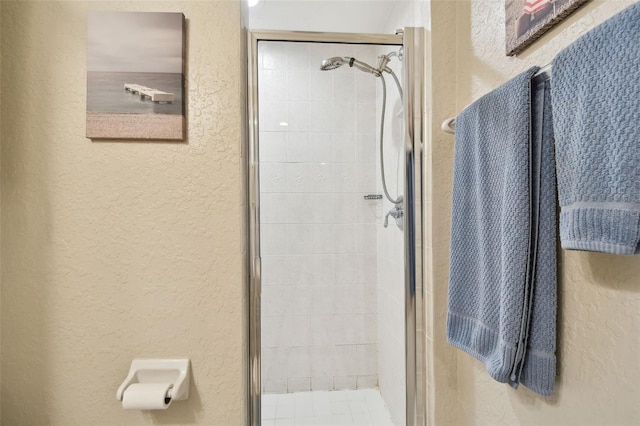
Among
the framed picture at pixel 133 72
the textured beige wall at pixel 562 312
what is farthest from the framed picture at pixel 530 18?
the framed picture at pixel 133 72

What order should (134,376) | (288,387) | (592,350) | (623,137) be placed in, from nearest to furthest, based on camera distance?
(623,137)
(592,350)
(134,376)
(288,387)

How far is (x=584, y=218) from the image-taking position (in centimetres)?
51

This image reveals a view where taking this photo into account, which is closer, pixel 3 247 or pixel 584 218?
A: pixel 584 218

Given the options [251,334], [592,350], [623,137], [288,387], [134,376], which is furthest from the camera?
[288,387]

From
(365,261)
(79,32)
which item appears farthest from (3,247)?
(365,261)

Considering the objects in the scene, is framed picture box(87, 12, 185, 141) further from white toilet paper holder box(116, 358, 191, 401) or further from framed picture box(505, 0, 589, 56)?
framed picture box(505, 0, 589, 56)

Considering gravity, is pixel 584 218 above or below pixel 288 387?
above

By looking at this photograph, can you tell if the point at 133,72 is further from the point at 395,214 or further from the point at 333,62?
the point at 395,214

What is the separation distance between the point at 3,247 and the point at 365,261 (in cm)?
139

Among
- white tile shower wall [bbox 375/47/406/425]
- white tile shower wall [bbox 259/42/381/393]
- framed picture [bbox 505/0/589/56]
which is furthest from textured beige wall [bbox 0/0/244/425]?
framed picture [bbox 505/0/589/56]

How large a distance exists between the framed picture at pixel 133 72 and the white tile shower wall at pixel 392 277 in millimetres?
707

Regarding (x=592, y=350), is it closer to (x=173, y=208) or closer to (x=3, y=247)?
(x=173, y=208)

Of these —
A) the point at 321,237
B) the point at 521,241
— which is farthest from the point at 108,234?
the point at 521,241

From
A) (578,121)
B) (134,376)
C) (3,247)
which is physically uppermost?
(578,121)
